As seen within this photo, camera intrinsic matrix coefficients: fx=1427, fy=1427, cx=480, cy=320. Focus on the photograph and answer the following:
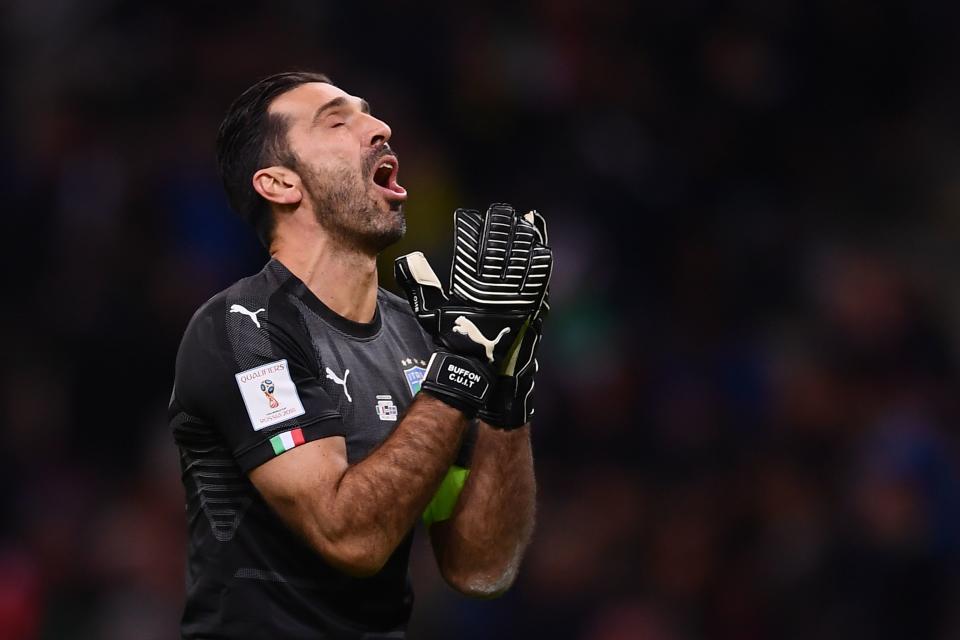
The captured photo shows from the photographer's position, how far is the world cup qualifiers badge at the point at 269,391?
3297 millimetres

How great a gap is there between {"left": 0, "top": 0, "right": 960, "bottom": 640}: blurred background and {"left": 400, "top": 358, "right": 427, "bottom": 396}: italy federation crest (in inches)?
151

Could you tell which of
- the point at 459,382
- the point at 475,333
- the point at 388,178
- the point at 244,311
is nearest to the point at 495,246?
the point at 475,333

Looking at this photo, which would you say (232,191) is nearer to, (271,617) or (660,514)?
(271,617)

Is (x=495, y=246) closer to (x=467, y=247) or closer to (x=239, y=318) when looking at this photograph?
(x=467, y=247)

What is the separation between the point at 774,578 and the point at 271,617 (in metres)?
4.88

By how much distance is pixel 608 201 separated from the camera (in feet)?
30.5

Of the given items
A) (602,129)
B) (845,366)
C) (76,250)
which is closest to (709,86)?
(602,129)

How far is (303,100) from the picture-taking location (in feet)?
12.6

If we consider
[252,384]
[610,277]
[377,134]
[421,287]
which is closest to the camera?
[252,384]

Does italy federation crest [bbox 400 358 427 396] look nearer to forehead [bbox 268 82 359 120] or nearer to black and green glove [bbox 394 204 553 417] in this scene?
black and green glove [bbox 394 204 553 417]

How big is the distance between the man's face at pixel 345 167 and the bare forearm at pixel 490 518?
0.61m

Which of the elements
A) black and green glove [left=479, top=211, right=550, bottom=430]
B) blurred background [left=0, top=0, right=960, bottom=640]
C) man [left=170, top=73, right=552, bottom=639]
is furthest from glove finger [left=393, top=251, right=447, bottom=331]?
blurred background [left=0, top=0, right=960, bottom=640]

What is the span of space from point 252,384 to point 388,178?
2.66 feet

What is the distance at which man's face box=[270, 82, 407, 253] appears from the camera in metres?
3.73
